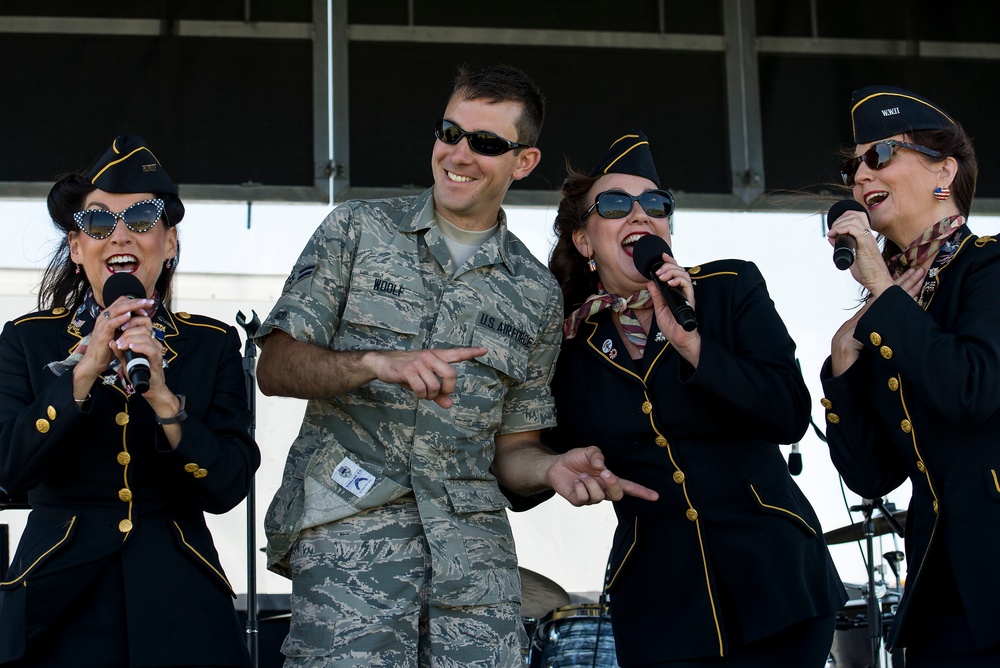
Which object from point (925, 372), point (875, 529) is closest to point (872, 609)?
point (875, 529)

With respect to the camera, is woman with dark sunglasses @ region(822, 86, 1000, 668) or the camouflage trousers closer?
woman with dark sunglasses @ region(822, 86, 1000, 668)

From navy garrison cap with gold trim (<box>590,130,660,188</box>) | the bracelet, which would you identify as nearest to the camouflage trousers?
the bracelet

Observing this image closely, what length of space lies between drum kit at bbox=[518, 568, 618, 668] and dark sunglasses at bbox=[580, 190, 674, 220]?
186 centimetres

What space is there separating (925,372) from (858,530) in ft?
11.3

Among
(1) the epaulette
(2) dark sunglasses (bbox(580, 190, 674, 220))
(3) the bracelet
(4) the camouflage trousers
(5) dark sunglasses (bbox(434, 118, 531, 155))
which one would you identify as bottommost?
(4) the camouflage trousers

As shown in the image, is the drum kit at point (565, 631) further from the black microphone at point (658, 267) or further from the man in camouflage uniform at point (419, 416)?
the black microphone at point (658, 267)

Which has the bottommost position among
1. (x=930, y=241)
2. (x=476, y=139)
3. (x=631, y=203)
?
(x=930, y=241)

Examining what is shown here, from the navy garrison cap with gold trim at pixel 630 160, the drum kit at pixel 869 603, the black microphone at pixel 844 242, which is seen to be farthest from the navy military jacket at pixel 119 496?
the drum kit at pixel 869 603

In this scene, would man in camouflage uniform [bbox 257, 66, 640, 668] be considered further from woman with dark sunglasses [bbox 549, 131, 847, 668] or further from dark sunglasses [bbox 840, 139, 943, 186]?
dark sunglasses [bbox 840, 139, 943, 186]

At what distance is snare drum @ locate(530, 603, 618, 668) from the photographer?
4.89 meters

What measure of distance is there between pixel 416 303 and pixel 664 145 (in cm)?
295

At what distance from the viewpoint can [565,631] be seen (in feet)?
16.5

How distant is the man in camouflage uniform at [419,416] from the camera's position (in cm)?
278

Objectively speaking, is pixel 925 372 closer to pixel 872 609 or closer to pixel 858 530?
pixel 872 609
